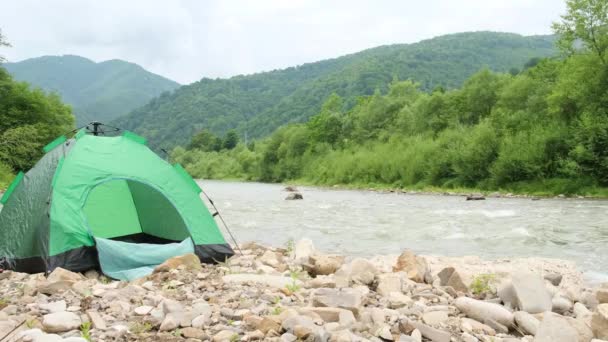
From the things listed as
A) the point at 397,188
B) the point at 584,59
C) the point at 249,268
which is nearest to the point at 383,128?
the point at 397,188

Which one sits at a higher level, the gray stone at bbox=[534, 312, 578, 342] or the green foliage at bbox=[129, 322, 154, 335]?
the green foliage at bbox=[129, 322, 154, 335]

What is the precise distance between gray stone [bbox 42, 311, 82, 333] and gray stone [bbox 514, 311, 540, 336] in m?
3.79

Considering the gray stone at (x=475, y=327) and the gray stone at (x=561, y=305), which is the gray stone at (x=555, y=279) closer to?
the gray stone at (x=561, y=305)

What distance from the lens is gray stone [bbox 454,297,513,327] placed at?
4.48 metres

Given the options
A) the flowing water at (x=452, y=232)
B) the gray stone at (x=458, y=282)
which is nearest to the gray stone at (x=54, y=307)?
the gray stone at (x=458, y=282)

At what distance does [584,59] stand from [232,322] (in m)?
31.9

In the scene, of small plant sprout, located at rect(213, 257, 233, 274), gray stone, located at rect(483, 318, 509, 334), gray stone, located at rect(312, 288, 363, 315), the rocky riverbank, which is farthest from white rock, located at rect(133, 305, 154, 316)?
gray stone, located at rect(483, 318, 509, 334)

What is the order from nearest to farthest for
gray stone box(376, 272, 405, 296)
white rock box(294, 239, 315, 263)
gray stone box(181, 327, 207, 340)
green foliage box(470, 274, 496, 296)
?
gray stone box(181, 327, 207, 340) < gray stone box(376, 272, 405, 296) < green foliage box(470, 274, 496, 296) < white rock box(294, 239, 315, 263)

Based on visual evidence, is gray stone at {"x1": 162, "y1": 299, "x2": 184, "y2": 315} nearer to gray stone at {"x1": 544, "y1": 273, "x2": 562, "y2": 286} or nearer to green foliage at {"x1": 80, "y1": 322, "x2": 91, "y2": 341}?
green foliage at {"x1": 80, "y1": 322, "x2": 91, "y2": 341}

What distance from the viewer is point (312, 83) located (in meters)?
145

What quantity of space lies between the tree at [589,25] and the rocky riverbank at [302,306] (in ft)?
93.0

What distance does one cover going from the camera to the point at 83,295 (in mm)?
5137

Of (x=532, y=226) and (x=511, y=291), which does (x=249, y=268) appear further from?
(x=532, y=226)

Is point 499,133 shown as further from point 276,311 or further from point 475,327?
point 276,311
